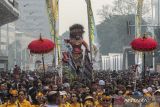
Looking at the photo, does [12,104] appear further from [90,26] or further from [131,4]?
[131,4]

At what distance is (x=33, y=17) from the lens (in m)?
137

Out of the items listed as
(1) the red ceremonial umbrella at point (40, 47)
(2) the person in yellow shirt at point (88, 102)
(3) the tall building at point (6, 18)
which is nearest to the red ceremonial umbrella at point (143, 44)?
(1) the red ceremonial umbrella at point (40, 47)

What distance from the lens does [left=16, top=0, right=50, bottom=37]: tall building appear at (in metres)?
131

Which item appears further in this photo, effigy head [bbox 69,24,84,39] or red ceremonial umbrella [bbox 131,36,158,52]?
effigy head [bbox 69,24,84,39]

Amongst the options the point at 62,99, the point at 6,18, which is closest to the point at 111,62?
the point at 6,18

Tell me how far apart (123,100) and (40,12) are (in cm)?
12775

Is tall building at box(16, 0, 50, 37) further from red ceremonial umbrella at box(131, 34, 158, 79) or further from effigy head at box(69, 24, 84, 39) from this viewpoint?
red ceremonial umbrella at box(131, 34, 158, 79)

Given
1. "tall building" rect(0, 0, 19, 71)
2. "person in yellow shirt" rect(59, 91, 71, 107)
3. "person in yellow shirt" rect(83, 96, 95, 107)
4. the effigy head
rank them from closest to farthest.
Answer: "person in yellow shirt" rect(59, 91, 71, 107)
"person in yellow shirt" rect(83, 96, 95, 107)
the effigy head
"tall building" rect(0, 0, 19, 71)

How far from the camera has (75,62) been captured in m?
26.1

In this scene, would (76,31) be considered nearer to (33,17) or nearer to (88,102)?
(88,102)

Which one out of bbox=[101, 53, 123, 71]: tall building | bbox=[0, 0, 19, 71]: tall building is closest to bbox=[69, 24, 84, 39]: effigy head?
bbox=[0, 0, 19, 71]: tall building

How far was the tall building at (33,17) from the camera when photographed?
130750 millimetres

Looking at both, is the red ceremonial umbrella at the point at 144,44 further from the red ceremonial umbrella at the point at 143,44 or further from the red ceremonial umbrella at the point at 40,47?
the red ceremonial umbrella at the point at 40,47

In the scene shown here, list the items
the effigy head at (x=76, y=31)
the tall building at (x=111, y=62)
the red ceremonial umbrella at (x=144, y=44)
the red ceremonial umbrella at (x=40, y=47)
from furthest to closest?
1. the tall building at (x=111, y=62)
2. the effigy head at (x=76, y=31)
3. the red ceremonial umbrella at (x=40, y=47)
4. the red ceremonial umbrella at (x=144, y=44)
